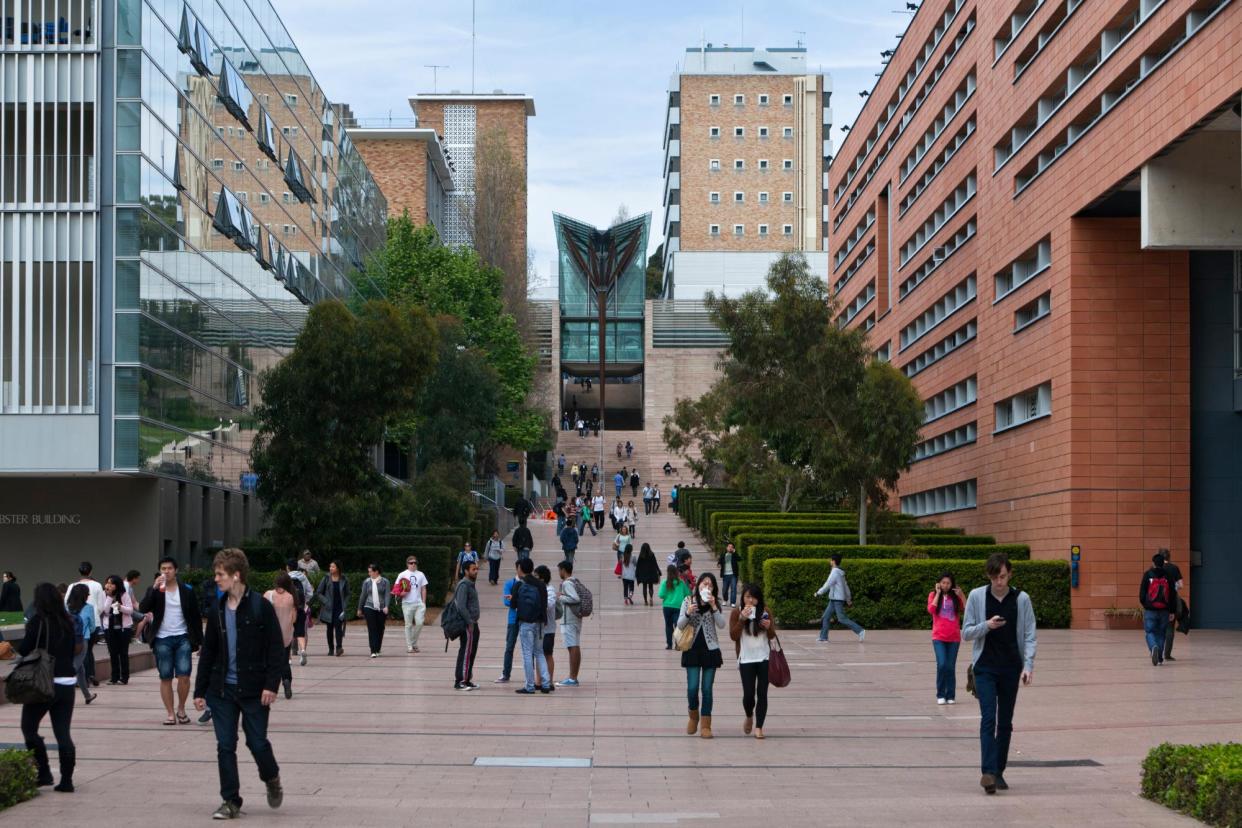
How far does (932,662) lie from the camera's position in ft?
77.6

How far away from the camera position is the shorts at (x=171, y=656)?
51.6ft

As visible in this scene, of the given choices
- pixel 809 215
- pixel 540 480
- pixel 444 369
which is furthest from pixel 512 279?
pixel 444 369

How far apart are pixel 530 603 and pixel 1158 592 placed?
9041mm

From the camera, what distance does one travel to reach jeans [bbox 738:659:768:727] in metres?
14.6

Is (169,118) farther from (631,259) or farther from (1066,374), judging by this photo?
(631,259)

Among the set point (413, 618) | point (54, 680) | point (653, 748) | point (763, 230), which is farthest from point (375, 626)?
point (763, 230)

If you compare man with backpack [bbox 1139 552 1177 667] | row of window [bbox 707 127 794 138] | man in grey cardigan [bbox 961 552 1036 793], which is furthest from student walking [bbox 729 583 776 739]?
row of window [bbox 707 127 794 138]

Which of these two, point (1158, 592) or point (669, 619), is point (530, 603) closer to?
point (669, 619)

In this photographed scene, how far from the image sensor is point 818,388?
37.5 metres

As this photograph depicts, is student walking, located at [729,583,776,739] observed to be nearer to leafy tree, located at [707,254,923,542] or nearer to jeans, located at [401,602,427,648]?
jeans, located at [401,602,427,648]

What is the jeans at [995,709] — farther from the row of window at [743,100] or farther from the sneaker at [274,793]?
the row of window at [743,100]

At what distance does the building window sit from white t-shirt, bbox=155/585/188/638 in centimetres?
2184

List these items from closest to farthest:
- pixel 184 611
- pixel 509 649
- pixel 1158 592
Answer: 1. pixel 184 611
2. pixel 509 649
3. pixel 1158 592

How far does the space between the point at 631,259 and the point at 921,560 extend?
76.8 metres
